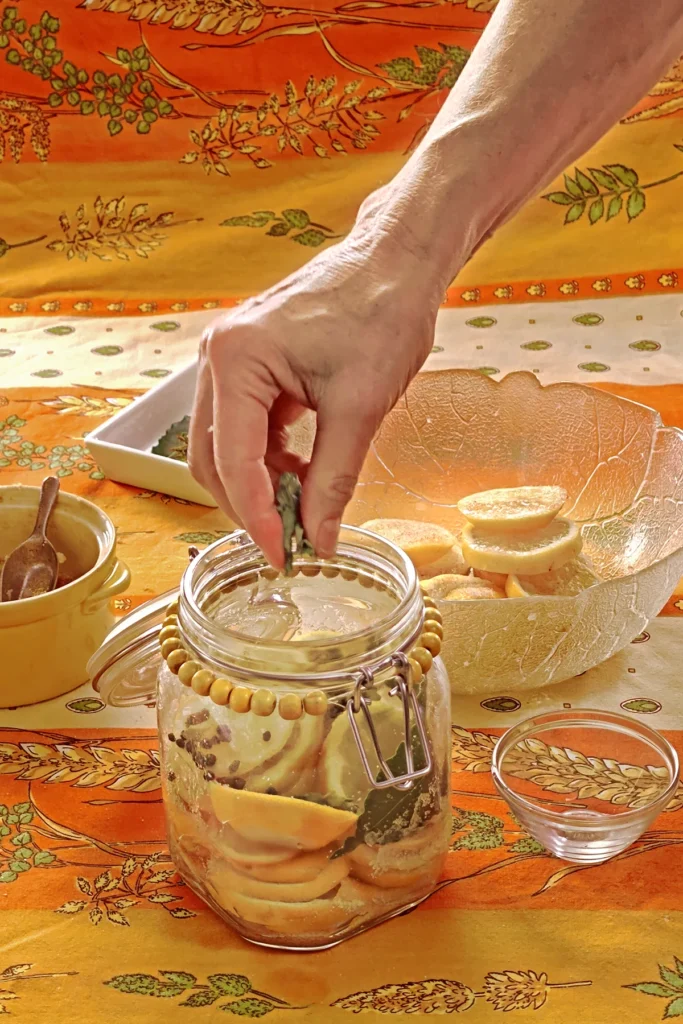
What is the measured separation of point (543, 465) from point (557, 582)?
0.72 ft

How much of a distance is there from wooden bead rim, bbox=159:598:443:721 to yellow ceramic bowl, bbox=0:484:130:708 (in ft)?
0.50

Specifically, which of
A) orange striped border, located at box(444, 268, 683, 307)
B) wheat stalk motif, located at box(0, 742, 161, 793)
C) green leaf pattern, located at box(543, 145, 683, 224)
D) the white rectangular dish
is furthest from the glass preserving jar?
green leaf pattern, located at box(543, 145, 683, 224)

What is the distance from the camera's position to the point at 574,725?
735 millimetres

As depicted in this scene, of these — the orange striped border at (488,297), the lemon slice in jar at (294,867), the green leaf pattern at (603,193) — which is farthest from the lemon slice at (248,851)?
the green leaf pattern at (603,193)

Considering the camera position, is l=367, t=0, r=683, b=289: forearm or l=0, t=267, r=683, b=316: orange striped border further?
l=0, t=267, r=683, b=316: orange striped border

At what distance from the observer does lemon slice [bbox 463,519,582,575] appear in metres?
0.78

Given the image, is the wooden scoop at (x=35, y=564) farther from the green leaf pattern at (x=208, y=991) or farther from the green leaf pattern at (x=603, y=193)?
the green leaf pattern at (x=603, y=193)

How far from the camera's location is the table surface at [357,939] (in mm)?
583

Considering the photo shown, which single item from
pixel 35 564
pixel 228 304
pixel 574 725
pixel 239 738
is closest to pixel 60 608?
pixel 35 564

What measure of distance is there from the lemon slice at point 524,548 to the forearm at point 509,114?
222 millimetres

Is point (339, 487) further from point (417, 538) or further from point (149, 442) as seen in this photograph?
point (149, 442)

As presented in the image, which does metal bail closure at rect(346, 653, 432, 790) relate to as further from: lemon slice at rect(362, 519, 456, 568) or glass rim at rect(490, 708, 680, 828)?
lemon slice at rect(362, 519, 456, 568)

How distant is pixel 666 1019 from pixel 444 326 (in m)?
0.93

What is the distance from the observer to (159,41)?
156cm
